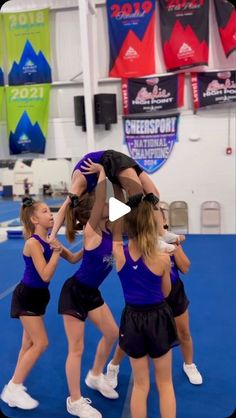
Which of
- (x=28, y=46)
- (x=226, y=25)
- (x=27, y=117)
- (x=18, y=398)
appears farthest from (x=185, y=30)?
(x=18, y=398)

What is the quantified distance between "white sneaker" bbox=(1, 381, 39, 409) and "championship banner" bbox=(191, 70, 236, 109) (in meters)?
6.55

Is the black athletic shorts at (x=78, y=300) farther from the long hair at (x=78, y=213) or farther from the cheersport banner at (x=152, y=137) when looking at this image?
the cheersport banner at (x=152, y=137)

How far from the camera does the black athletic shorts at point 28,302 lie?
228 cm

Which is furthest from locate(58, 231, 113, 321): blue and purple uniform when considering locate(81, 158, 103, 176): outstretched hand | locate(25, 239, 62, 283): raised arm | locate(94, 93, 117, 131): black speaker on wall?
locate(94, 93, 117, 131): black speaker on wall

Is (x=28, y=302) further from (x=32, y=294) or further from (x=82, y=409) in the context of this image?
(x=82, y=409)

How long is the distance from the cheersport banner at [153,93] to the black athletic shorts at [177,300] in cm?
601

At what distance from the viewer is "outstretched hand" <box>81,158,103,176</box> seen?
8.34 feet


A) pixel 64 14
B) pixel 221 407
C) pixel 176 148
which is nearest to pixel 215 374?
pixel 221 407

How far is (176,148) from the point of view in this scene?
787cm

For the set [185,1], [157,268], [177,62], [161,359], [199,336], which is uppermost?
[185,1]

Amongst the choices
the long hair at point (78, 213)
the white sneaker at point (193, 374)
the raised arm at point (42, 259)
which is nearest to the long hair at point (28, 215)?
the raised arm at point (42, 259)

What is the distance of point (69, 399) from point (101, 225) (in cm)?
106

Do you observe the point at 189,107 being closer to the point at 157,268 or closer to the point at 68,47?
the point at 68,47

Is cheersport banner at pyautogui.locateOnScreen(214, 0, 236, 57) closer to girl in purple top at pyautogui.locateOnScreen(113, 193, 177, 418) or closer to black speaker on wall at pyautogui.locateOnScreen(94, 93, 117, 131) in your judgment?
black speaker on wall at pyautogui.locateOnScreen(94, 93, 117, 131)
